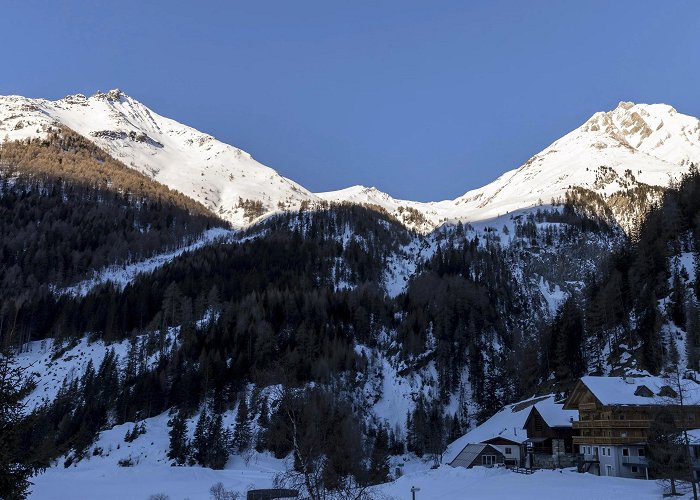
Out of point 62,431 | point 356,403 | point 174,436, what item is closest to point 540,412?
point 356,403

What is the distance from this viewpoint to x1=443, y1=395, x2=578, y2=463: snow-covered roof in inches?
3135

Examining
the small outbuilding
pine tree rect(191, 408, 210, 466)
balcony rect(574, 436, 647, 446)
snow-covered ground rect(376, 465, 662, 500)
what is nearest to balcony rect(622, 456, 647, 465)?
balcony rect(574, 436, 647, 446)

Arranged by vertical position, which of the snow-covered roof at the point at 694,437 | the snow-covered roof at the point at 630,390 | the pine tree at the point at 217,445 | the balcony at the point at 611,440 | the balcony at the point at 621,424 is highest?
the snow-covered roof at the point at 630,390

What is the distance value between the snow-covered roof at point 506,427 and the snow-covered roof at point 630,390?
15481mm

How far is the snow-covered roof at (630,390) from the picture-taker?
57.5m

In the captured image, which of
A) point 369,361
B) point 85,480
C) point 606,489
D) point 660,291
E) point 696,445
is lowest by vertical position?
point 85,480

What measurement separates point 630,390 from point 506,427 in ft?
102

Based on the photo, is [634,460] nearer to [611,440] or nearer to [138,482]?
[611,440]

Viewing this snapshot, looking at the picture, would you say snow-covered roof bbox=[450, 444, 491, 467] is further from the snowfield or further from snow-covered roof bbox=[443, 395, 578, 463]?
the snowfield

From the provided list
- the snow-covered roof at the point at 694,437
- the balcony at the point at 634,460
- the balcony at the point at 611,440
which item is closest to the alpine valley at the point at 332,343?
the balcony at the point at 611,440

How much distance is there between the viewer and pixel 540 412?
74.1 m

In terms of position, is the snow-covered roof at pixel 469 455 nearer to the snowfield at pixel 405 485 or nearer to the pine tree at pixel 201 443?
the snowfield at pixel 405 485

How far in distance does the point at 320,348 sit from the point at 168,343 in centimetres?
3696

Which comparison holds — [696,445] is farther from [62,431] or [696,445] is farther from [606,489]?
[62,431]
